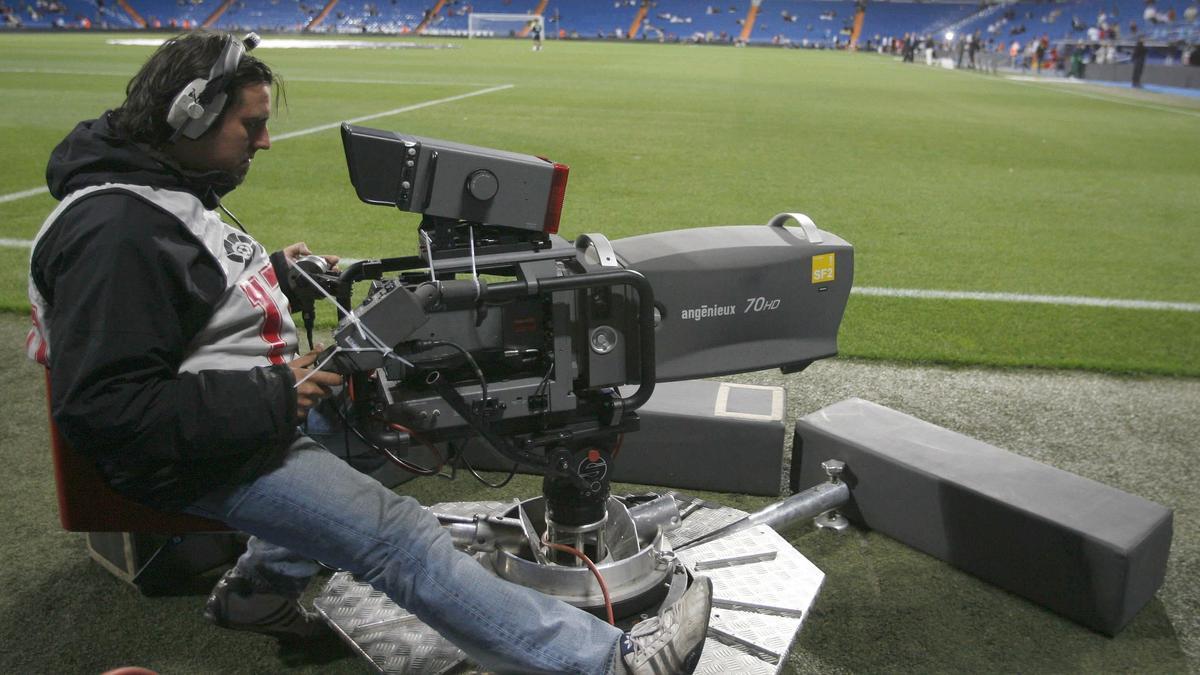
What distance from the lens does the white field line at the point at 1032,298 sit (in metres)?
5.13

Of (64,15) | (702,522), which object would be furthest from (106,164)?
(64,15)

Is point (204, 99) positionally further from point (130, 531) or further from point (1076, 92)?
point (1076, 92)

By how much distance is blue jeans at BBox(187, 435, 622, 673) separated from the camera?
72.3 inches

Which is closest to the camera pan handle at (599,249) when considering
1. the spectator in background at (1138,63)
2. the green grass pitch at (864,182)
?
the green grass pitch at (864,182)

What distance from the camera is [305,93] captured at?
49.6ft

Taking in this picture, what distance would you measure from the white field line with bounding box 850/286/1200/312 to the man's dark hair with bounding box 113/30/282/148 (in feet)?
13.1

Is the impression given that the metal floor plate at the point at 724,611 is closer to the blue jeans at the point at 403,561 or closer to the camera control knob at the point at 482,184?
the blue jeans at the point at 403,561

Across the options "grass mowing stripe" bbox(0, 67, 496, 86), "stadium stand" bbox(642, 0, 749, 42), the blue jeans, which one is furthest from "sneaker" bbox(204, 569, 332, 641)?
"stadium stand" bbox(642, 0, 749, 42)

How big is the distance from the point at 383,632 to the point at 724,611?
0.84 metres

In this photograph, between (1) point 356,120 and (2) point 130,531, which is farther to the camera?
(1) point 356,120

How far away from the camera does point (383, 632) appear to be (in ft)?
7.43

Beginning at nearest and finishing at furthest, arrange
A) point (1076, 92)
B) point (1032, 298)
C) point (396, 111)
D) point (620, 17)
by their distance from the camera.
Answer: point (1032, 298) → point (396, 111) → point (1076, 92) → point (620, 17)

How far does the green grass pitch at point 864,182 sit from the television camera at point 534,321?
2.38 metres

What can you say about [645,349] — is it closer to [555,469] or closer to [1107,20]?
[555,469]
